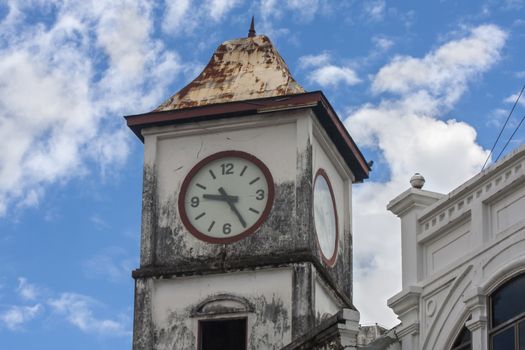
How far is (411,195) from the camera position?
2306 centimetres

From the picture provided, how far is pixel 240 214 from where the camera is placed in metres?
32.8

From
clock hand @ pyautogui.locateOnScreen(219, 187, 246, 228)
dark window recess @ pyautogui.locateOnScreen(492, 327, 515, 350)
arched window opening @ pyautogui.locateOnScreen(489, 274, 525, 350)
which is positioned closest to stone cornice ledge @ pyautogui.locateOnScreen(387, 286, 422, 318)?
arched window opening @ pyautogui.locateOnScreen(489, 274, 525, 350)

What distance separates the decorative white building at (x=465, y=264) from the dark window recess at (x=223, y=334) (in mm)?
9005

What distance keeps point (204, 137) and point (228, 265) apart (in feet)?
10.3

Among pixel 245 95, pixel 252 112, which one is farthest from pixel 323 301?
pixel 245 95

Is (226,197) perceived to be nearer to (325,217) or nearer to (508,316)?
(325,217)

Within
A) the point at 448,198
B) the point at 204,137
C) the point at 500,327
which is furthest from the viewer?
the point at 204,137

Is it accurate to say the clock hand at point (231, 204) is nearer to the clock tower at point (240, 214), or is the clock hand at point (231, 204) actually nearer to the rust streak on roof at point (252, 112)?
the clock tower at point (240, 214)

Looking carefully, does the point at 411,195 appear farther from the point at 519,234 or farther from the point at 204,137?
the point at 204,137

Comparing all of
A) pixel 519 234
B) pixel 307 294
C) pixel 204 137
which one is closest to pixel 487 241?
pixel 519 234

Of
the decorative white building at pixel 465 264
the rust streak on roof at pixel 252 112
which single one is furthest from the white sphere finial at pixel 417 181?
the rust streak on roof at pixel 252 112

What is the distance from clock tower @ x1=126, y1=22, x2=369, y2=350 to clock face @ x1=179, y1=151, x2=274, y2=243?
0.02 m

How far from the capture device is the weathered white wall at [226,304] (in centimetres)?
3123

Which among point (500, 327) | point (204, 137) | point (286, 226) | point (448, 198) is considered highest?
point (204, 137)
